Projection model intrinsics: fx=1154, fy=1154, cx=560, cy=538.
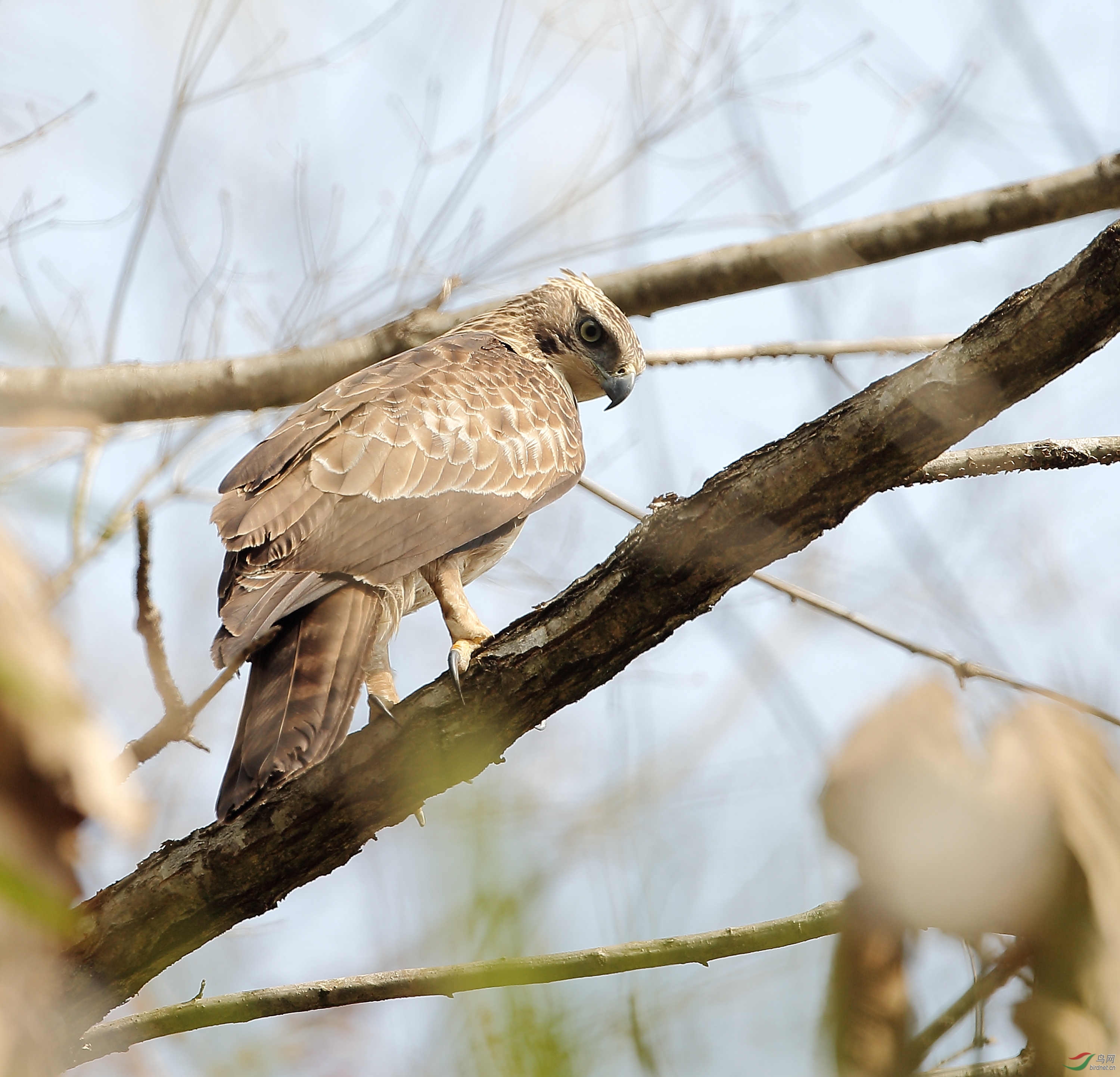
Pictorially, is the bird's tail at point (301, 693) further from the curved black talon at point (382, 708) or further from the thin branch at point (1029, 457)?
the thin branch at point (1029, 457)

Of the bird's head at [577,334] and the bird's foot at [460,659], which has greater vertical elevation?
the bird's head at [577,334]

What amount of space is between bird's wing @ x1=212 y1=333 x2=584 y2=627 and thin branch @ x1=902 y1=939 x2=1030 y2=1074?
240 cm

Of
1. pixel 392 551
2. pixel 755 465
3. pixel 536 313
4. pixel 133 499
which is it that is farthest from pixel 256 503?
pixel 536 313

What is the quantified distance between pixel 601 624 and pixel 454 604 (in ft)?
4.06

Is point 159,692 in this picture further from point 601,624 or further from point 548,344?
point 548,344

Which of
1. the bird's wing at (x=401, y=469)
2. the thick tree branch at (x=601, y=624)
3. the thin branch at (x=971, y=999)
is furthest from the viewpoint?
the bird's wing at (x=401, y=469)

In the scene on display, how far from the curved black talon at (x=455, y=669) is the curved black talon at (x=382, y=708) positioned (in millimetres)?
209

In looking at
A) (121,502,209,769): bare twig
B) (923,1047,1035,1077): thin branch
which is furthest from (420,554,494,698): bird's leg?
(923,1047,1035,1077): thin branch

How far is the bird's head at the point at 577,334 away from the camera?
565 centimetres

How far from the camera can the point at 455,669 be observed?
3.23 m

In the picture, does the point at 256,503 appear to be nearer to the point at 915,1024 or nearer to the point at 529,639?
the point at 529,639

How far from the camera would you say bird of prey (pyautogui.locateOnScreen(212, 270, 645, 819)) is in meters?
3.40

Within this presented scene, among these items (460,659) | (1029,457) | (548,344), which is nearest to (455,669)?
(460,659)

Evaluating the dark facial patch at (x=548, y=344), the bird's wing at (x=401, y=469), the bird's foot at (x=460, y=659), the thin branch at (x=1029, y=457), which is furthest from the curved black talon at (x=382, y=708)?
the dark facial patch at (x=548, y=344)
